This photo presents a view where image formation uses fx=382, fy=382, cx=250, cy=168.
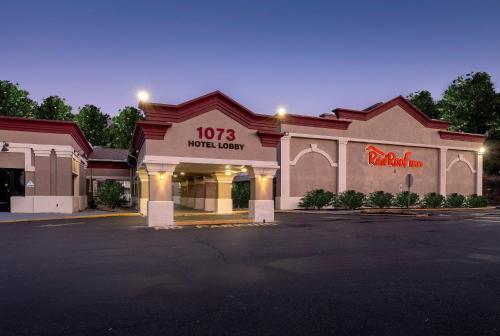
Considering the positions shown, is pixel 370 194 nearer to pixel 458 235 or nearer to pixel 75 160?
pixel 458 235

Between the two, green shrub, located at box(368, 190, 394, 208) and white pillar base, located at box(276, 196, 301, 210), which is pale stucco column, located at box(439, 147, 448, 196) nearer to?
green shrub, located at box(368, 190, 394, 208)

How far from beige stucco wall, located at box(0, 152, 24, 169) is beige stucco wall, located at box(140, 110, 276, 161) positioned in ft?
37.6

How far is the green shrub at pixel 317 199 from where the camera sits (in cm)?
2898

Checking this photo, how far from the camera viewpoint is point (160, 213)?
17.9 metres

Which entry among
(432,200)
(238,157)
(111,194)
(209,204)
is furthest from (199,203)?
(432,200)

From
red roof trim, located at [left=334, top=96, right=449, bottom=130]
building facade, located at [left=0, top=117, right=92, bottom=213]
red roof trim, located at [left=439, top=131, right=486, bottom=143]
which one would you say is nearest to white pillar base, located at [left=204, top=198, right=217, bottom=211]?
building facade, located at [left=0, top=117, right=92, bottom=213]

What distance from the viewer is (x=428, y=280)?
7.49 m

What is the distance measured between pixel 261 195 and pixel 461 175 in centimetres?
2683

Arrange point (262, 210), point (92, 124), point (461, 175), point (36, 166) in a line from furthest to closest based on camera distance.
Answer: point (92, 124) < point (461, 175) < point (36, 166) < point (262, 210)

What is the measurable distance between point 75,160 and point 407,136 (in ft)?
92.2

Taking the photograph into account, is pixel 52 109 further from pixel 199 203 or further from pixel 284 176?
pixel 284 176

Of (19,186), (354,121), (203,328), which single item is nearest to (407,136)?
(354,121)

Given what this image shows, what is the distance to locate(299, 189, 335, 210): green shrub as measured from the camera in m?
29.0

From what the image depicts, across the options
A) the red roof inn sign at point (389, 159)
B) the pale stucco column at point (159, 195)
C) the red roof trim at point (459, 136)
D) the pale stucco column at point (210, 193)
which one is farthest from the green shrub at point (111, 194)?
the red roof trim at point (459, 136)
